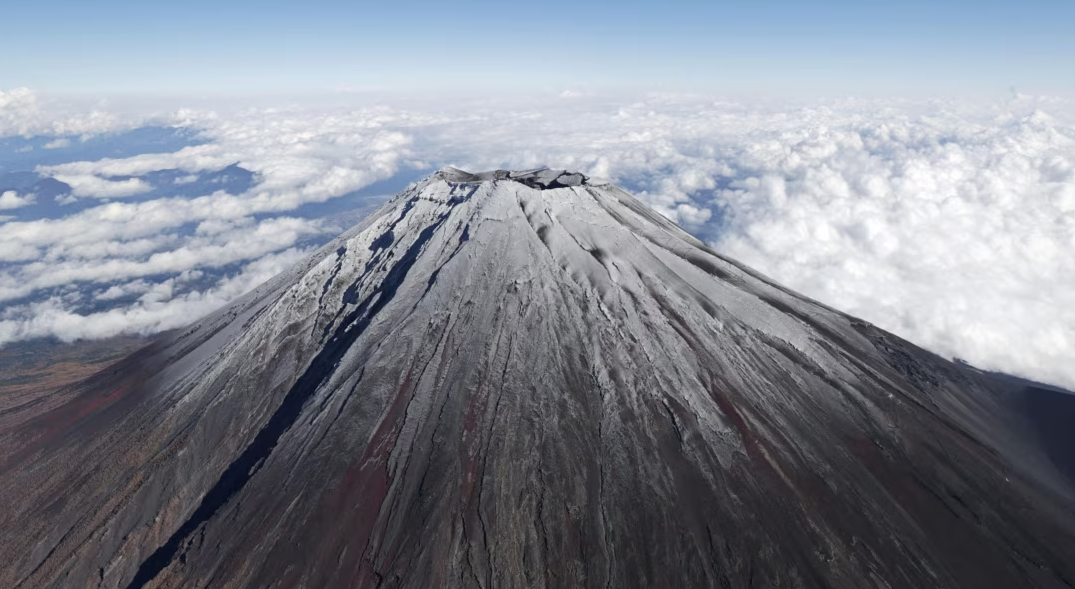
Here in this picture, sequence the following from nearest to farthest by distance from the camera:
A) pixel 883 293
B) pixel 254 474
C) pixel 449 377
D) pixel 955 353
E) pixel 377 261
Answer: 1. pixel 254 474
2. pixel 449 377
3. pixel 377 261
4. pixel 955 353
5. pixel 883 293

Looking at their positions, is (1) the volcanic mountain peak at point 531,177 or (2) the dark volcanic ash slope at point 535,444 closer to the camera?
(2) the dark volcanic ash slope at point 535,444

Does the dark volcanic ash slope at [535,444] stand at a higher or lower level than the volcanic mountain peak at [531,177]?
lower

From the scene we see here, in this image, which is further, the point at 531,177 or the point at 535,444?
the point at 531,177

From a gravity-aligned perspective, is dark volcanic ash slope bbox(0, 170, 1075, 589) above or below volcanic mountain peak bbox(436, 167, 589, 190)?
below

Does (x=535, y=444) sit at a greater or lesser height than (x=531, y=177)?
lesser

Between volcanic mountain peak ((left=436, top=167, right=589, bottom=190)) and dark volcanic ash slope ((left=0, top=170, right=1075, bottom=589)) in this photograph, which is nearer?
dark volcanic ash slope ((left=0, top=170, right=1075, bottom=589))

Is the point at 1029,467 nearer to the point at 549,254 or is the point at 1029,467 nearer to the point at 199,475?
the point at 549,254

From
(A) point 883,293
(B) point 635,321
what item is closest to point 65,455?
(B) point 635,321

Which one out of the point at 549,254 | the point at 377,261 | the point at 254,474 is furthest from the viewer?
the point at 377,261
